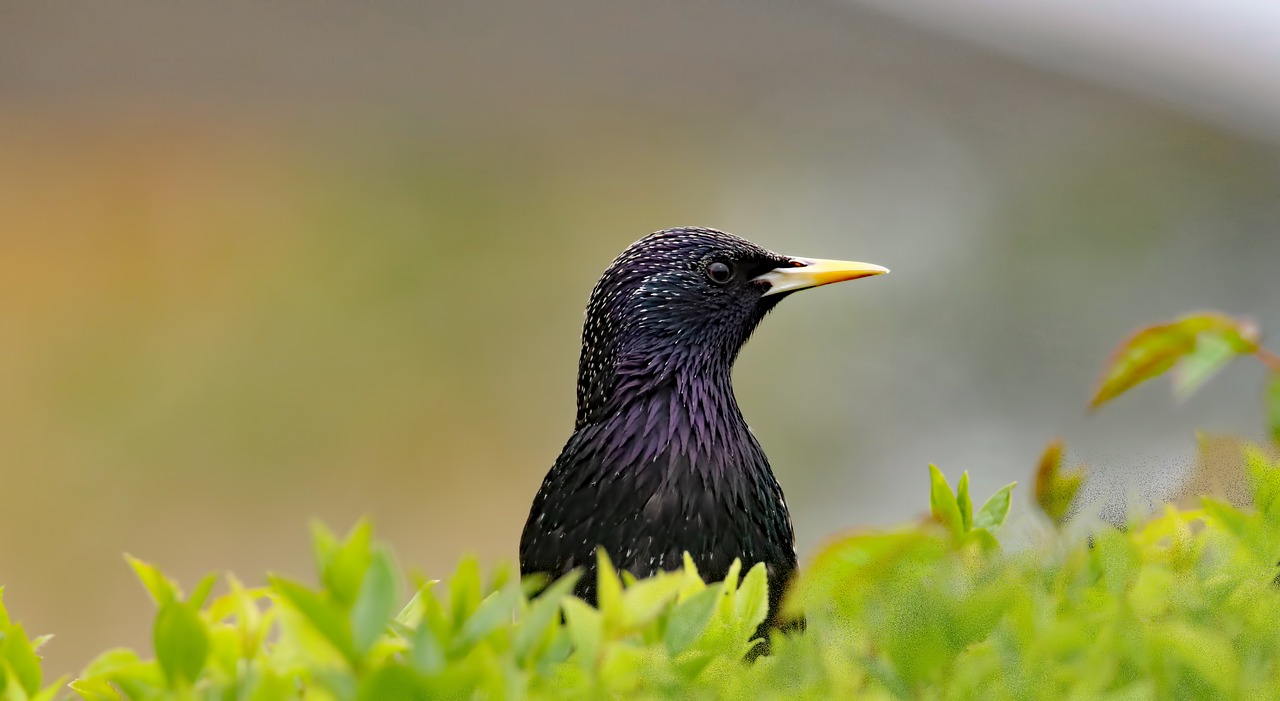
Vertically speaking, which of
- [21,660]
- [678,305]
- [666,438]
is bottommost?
[21,660]

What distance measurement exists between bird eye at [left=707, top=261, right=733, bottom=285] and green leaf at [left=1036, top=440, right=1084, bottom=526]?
169 centimetres

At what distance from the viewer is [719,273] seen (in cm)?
296

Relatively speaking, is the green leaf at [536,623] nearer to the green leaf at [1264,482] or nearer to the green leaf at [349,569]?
the green leaf at [349,569]

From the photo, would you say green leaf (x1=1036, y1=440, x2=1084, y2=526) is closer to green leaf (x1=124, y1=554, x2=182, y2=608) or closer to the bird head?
green leaf (x1=124, y1=554, x2=182, y2=608)

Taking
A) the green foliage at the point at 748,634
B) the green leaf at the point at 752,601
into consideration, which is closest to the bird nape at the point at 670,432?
the green leaf at the point at 752,601

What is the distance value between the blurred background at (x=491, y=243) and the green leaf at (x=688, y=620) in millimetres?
5008

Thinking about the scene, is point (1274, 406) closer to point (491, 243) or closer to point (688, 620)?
point (688, 620)

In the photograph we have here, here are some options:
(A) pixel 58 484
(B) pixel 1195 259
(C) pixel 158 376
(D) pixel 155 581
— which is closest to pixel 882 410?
(B) pixel 1195 259

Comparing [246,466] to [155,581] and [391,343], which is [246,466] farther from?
[155,581]

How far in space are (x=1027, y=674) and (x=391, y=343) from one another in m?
5.47

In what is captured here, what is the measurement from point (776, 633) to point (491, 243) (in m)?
5.39

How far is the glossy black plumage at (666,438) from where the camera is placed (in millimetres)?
2283

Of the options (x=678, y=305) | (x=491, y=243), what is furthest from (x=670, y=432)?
(x=491, y=243)

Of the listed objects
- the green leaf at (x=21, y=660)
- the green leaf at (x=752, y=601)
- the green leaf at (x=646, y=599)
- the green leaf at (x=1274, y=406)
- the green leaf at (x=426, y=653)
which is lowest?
the green leaf at (x=21, y=660)
